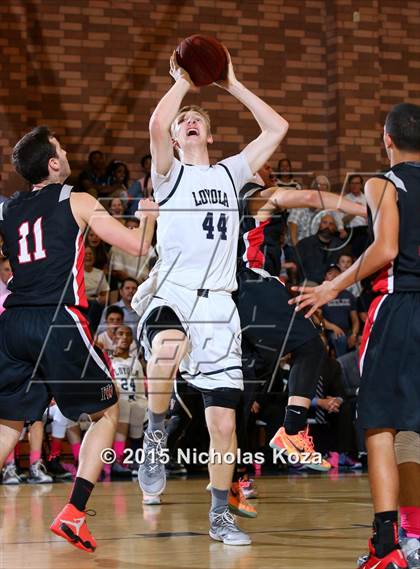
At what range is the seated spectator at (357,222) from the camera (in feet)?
40.9

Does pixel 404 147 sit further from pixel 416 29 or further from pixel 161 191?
pixel 416 29

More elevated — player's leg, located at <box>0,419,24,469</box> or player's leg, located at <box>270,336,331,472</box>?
player's leg, located at <box>270,336,331,472</box>

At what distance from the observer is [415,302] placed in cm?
446

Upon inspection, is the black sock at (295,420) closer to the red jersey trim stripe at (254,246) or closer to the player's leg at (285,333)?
the player's leg at (285,333)

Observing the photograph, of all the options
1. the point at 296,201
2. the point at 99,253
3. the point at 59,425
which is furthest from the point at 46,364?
the point at 99,253

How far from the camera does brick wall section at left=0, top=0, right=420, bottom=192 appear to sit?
1352 centimetres

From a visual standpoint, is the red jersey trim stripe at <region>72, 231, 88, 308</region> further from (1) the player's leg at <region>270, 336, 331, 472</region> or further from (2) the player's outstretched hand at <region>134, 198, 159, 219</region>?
(1) the player's leg at <region>270, 336, 331, 472</region>

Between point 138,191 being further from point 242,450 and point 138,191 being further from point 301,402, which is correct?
point 301,402

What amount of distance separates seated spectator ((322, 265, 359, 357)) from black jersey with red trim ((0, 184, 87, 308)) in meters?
6.58

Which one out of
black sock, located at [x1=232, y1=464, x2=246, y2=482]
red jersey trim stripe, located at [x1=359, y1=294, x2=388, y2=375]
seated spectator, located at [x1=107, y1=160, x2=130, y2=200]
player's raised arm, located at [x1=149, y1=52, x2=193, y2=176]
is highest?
seated spectator, located at [x1=107, y1=160, x2=130, y2=200]


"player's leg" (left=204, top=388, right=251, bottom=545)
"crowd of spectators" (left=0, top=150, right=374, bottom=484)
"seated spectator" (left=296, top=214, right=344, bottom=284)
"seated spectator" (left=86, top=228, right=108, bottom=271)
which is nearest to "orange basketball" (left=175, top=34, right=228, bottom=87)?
"player's leg" (left=204, top=388, right=251, bottom=545)

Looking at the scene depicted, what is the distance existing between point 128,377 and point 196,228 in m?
4.48

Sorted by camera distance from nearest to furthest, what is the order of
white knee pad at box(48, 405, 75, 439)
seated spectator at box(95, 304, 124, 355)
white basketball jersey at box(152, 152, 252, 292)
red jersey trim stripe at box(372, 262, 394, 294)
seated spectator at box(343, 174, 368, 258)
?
1. red jersey trim stripe at box(372, 262, 394, 294)
2. white basketball jersey at box(152, 152, 252, 292)
3. white knee pad at box(48, 405, 75, 439)
4. seated spectator at box(95, 304, 124, 355)
5. seated spectator at box(343, 174, 368, 258)

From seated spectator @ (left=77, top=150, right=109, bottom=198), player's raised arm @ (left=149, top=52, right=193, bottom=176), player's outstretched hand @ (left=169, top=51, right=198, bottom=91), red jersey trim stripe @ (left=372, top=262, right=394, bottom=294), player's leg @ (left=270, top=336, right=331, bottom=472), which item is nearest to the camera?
red jersey trim stripe @ (left=372, top=262, right=394, bottom=294)
